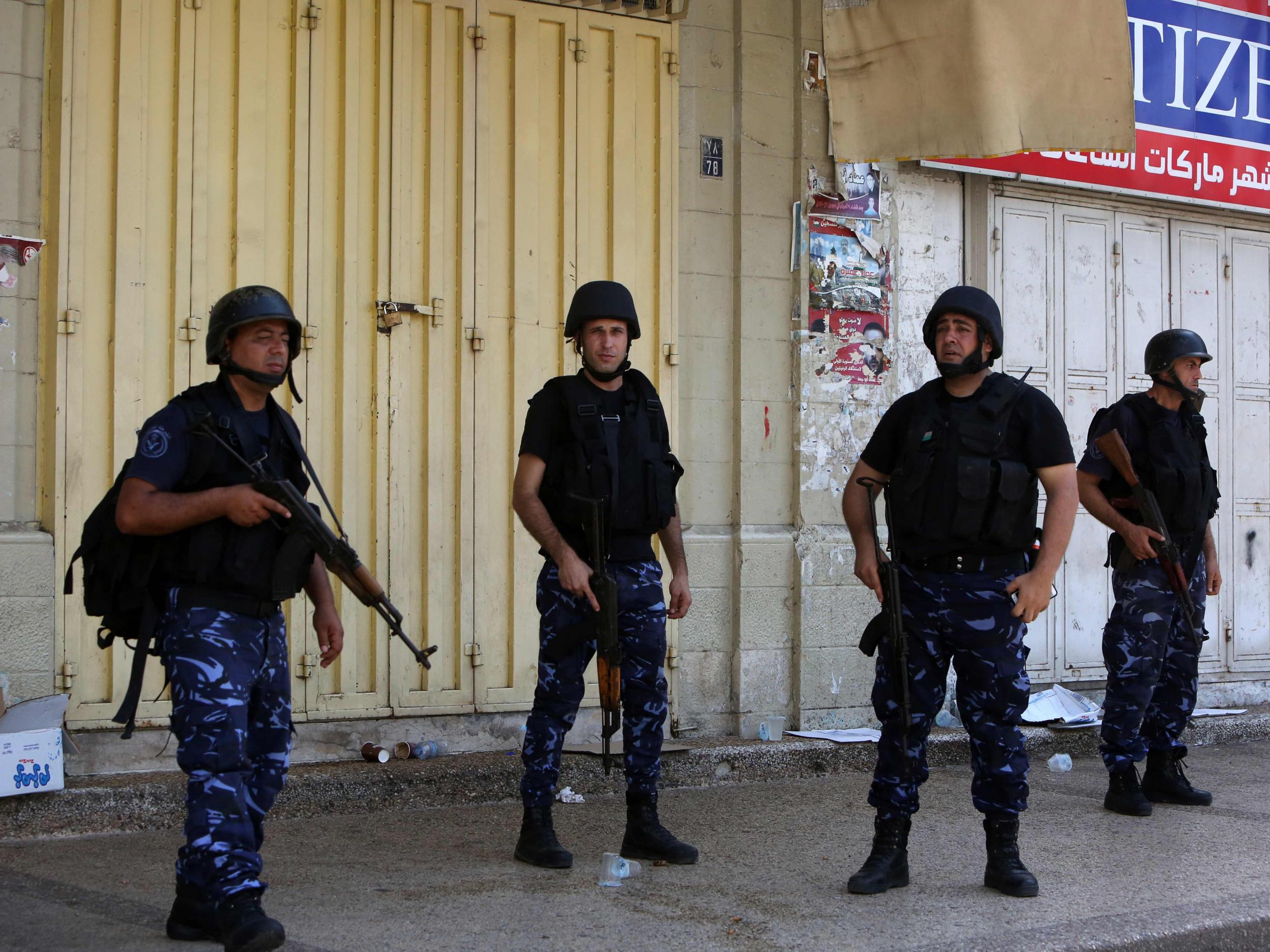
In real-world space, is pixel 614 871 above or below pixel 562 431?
below

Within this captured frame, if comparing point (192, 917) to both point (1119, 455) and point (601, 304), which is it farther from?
point (1119, 455)

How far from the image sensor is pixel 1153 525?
578 cm

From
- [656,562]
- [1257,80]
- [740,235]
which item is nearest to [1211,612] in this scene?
[1257,80]

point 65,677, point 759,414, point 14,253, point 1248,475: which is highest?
point 14,253

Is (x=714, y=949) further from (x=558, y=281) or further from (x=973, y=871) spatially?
(x=558, y=281)

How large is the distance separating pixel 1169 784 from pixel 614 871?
2.91 metres

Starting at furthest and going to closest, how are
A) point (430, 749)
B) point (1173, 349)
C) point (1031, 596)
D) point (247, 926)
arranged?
point (430, 749) < point (1173, 349) < point (1031, 596) < point (247, 926)

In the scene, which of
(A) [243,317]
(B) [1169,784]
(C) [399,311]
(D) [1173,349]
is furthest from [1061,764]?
(A) [243,317]

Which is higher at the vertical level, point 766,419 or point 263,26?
point 263,26

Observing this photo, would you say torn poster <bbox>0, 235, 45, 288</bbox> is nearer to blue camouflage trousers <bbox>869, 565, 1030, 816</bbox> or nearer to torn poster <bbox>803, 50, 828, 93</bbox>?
blue camouflage trousers <bbox>869, 565, 1030, 816</bbox>

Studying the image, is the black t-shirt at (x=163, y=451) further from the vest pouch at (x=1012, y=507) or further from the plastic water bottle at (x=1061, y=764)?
the plastic water bottle at (x=1061, y=764)

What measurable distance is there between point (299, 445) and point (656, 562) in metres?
1.47

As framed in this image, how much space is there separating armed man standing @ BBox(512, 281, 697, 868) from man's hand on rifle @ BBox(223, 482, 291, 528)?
46.3 inches

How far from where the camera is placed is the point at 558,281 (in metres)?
6.68
